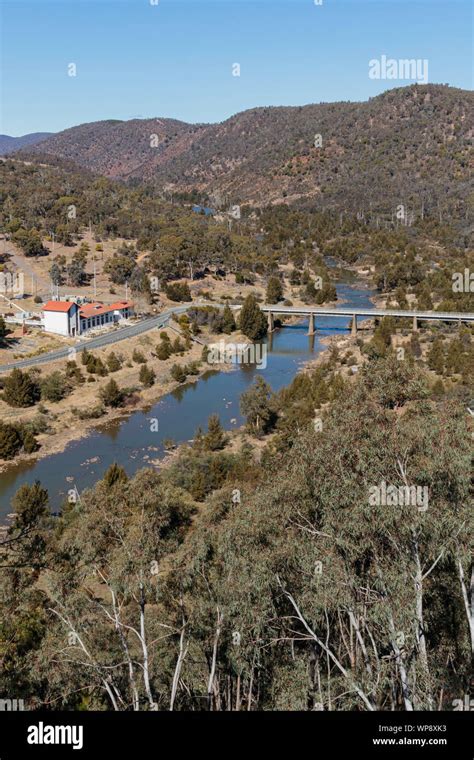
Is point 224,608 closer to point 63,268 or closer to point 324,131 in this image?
point 63,268

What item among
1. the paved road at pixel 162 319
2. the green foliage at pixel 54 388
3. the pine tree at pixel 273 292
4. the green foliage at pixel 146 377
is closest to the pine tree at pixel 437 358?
the paved road at pixel 162 319

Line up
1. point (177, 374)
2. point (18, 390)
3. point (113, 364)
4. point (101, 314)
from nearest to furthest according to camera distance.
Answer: point (18, 390)
point (113, 364)
point (177, 374)
point (101, 314)

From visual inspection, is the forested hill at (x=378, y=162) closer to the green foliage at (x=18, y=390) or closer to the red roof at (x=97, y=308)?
the red roof at (x=97, y=308)

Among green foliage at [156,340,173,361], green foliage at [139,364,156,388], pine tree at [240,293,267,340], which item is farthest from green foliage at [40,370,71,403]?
pine tree at [240,293,267,340]

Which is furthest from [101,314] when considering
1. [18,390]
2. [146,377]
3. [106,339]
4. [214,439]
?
[214,439]

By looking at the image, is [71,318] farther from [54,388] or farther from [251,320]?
[251,320]

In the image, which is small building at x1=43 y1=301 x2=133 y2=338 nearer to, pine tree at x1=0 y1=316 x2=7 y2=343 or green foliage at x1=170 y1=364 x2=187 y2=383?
pine tree at x1=0 y1=316 x2=7 y2=343
